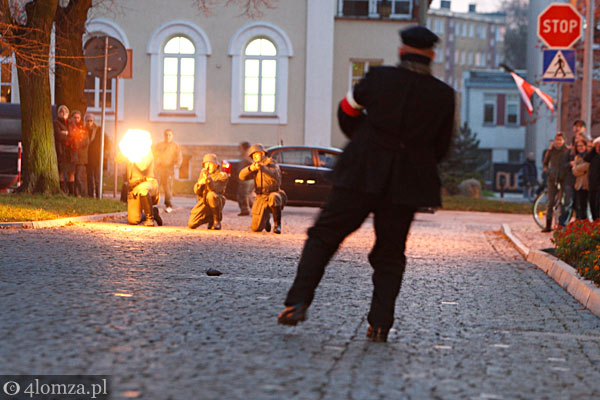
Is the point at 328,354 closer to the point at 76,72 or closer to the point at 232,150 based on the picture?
the point at 76,72

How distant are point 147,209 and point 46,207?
1886 millimetres

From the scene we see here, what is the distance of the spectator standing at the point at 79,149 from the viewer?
19984 mm

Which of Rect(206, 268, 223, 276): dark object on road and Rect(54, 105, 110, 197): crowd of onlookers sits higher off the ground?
Rect(54, 105, 110, 197): crowd of onlookers

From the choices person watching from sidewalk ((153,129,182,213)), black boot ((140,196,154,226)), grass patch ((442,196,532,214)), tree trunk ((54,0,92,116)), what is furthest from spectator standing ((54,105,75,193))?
grass patch ((442,196,532,214))

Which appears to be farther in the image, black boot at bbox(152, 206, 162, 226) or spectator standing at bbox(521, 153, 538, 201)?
spectator standing at bbox(521, 153, 538, 201)

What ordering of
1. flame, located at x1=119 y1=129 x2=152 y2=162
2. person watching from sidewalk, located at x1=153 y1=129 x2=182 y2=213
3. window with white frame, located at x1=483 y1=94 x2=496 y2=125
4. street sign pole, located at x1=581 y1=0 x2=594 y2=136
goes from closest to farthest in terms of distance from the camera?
flame, located at x1=119 y1=129 x2=152 y2=162 < street sign pole, located at x1=581 y1=0 x2=594 y2=136 < person watching from sidewalk, located at x1=153 y1=129 x2=182 y2=213 < window with white frame, located at x1=483 y1=94 x2=496 y2=125

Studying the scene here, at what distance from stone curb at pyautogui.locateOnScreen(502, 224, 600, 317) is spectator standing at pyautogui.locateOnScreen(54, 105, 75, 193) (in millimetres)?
9898

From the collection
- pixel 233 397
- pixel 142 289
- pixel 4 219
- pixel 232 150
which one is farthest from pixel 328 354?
pixel 232 150

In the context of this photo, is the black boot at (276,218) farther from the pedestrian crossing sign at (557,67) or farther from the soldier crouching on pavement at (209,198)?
the pedestrian crossing sign at (557,67)

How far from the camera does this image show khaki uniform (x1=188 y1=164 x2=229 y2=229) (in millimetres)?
15594

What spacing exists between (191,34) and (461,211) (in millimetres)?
11860

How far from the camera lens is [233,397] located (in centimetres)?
430

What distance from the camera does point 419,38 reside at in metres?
5.77

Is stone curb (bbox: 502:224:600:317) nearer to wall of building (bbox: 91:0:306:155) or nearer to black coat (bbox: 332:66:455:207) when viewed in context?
black coat (bbox: 332:66:455:207)
